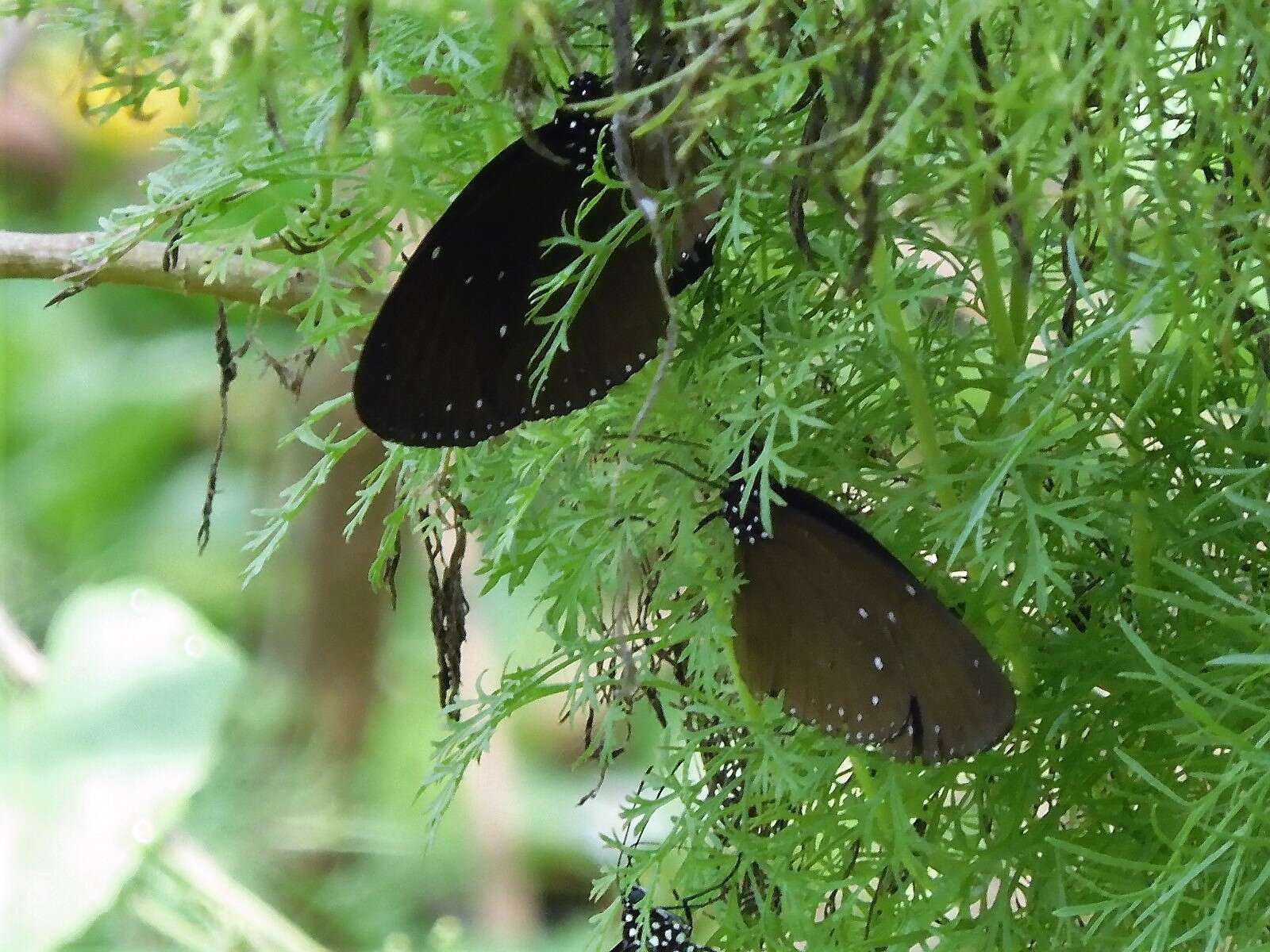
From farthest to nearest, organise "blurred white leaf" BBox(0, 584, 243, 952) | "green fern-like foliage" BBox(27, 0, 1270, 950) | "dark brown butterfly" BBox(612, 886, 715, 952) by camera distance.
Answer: "blurred white leaf" BBox(0, 584, 243, 952) < "dark brown butterfly" BBox(612, 886, 715, 952) < "green fern-like foliage" BBox(27, 0, 1270, 950)

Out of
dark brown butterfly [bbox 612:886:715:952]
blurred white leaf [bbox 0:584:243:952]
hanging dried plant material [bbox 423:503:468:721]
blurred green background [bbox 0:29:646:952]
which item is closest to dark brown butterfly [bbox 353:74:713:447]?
hanging dried plant material [bbox 423:503:468:721]

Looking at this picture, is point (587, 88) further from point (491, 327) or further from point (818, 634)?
point (818, 634)

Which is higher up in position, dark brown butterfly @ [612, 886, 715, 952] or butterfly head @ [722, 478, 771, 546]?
butterfly head @ [722, 478, 771, 546]

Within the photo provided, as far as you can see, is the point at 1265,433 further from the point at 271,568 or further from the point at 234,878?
the point at 271,568

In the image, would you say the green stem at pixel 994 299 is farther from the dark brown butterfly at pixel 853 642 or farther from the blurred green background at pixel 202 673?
the blurred green background at pixel 202 673

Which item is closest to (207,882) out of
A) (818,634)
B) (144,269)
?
(144,269)

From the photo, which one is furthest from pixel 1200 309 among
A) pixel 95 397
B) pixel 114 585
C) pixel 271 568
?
pixel 95 397

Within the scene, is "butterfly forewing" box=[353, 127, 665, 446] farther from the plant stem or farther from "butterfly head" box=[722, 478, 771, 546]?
the plant stem
